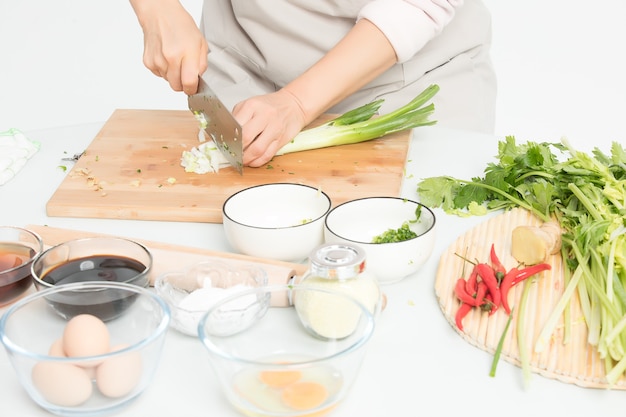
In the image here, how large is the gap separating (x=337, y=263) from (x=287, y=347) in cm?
14

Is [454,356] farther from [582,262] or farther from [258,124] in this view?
[258,124]

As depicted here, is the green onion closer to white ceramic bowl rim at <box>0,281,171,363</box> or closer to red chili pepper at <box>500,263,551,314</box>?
red chili pepper at <box>500,263,551,314</box>

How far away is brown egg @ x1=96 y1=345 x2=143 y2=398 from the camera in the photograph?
1162 millimetres

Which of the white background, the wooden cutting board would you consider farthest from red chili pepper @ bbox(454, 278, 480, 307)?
the white background

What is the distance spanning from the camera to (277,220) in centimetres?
173

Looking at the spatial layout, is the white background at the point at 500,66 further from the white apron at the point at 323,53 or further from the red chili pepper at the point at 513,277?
the red chili pepper at the point at 513,277

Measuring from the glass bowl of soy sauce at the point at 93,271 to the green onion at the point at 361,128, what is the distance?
2.32ft

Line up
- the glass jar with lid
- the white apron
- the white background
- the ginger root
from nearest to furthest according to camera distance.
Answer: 1. the glass jar with lid
2. the ginger root
3. the white apron
4. the white background

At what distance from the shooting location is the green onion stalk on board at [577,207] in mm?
1331

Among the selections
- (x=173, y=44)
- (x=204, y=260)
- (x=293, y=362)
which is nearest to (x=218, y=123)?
(x=173, y=44)

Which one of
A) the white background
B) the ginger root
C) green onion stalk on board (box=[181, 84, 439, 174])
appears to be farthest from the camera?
the white background

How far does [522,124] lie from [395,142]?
8.02ft

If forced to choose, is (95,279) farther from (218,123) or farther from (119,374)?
(218,123)

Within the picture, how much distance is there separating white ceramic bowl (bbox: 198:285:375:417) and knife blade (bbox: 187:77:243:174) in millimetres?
608
